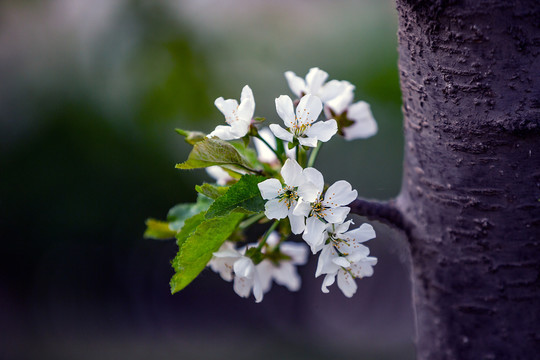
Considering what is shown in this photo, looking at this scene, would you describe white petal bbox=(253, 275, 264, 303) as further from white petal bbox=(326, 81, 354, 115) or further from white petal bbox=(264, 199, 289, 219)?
white petal bbox=(326, 81, 354, 115)

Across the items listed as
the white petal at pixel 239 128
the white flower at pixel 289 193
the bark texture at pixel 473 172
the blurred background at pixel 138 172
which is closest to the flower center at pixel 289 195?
the white flower at pixel 289 193

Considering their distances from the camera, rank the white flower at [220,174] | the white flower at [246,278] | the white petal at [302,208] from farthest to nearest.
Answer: the white flower at [220,174], the white flower at [246,278], the white petal at [302,208]

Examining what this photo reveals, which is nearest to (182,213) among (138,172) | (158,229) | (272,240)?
(158,229)

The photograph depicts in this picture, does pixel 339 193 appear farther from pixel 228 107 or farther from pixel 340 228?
pixel 228 107

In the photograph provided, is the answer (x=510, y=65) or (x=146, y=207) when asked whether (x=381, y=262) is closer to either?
(x=146, y=207)

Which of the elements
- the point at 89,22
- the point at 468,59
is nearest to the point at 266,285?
the point at 468,59

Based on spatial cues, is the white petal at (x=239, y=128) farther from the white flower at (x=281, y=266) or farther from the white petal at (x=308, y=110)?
the white flower at (x=281, y=266)
